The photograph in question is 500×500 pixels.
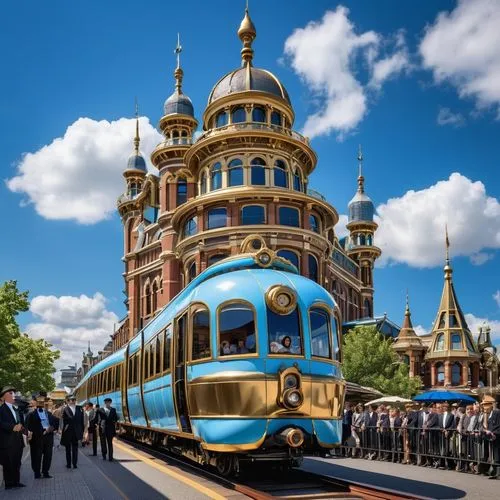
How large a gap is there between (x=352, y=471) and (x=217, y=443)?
16.1 feet

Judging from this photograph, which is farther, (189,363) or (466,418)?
(466,418)

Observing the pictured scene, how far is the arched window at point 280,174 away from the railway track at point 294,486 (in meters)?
31.6

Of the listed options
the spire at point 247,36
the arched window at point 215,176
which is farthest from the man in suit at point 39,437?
the spire at point 247,36

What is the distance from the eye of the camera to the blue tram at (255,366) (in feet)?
34.8

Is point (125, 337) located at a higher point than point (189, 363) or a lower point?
higher

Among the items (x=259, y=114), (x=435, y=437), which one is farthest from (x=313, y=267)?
(x=435, y=437)

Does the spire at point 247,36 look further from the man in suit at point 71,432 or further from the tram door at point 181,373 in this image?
the tram door at point 181,373

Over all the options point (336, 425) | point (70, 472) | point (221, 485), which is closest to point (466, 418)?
point (336, 425)

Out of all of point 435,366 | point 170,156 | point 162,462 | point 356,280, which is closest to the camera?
point 162,462

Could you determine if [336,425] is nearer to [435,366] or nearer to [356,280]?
[435,366]

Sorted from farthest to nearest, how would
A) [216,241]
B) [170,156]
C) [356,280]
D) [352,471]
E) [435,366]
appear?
1. [356,280]
2. [435,366]
3. [170,156]
4. [216,241]
5. [352,471]

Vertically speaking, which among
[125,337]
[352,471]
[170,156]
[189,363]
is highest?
[170,156]

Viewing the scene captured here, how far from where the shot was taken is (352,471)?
14555 millimetres

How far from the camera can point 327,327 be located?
38.9ft
